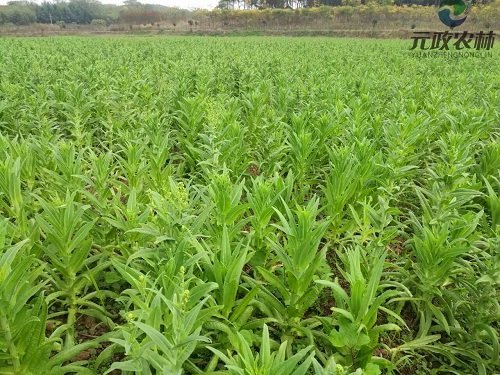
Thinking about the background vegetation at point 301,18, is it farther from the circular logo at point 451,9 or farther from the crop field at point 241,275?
the crop field at point 241,275

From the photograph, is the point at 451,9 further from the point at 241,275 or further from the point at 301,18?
the point at 301,18

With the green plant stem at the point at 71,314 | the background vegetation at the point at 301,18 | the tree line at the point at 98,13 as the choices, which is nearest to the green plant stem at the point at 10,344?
the green plant stem at the point at 71,314

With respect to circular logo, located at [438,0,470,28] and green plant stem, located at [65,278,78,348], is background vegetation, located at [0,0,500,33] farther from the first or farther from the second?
green plant stem, located at [65,278,78,348]

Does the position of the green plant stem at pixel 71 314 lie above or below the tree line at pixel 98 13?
below

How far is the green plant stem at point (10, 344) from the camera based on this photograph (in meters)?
2.04

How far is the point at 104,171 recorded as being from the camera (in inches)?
142

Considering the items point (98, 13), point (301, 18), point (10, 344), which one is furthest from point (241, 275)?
point (98, 13)

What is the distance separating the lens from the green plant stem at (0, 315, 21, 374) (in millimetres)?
2045

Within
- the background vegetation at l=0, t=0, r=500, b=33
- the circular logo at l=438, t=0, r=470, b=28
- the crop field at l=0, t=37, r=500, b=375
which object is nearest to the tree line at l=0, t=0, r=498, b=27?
the background vegetation at l=0, t=0, r=500, b=33

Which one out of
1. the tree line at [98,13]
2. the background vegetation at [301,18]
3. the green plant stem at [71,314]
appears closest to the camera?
the green plant stem at [71,314]

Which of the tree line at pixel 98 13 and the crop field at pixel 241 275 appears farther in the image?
the tree line at pixel 98 13

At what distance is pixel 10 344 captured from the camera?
210cm

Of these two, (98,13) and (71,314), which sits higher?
(98,13)

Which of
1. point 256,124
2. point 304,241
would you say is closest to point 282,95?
point 256,124
